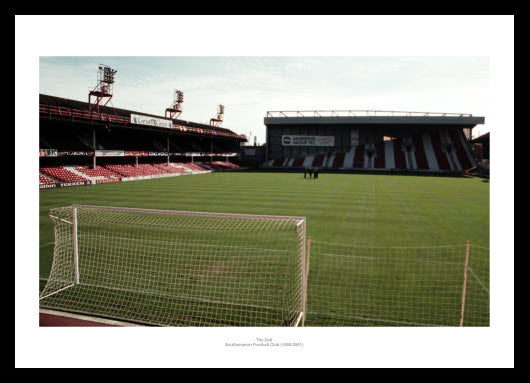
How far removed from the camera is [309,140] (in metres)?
56.6

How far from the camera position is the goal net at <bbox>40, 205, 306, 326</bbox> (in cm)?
520

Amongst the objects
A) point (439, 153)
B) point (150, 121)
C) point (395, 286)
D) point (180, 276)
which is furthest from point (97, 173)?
point (439, 153)

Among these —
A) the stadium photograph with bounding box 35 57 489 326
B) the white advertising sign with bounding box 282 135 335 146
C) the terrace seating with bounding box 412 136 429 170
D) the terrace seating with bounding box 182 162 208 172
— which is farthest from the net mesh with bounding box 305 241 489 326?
the white advertising sign with bounding box 282 135 335 146

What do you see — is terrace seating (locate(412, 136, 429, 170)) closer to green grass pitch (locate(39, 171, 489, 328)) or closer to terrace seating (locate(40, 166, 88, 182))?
green grass pitch (locate(39, 171, 489, 328))

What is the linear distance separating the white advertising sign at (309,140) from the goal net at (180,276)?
4811 cm

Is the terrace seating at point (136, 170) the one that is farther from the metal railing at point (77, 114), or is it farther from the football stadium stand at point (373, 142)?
the football stadium stand at point (373, 142)

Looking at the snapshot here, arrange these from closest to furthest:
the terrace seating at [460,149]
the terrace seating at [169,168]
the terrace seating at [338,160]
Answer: the terrace seating at [169,168], the terrace seating at [460,149], the terrace seating at [338,160]

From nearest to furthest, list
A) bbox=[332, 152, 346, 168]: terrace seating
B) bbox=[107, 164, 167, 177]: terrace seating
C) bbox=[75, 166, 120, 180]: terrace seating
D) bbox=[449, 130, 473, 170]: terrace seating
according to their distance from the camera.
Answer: bbox=[75, 166, 120, 180]: terrace seating
bbox=[107, 164, 167, 177]: terrace seating
bbox=[449, 130, 473, 170]: terrace seating
bbox=[332, 152, 346, 168]: terrace seating

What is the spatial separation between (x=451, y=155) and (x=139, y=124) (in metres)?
46.1

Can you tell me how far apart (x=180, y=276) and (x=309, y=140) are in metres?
52.0

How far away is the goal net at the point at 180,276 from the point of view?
520 cm

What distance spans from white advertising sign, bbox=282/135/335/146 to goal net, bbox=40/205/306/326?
158 feet

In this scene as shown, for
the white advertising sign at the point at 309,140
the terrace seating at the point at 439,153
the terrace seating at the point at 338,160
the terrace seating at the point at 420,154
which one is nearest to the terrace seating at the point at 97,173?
the white advertising sign at the point at 309,140

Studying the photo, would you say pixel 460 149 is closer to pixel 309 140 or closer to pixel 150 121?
pixel 309 140
